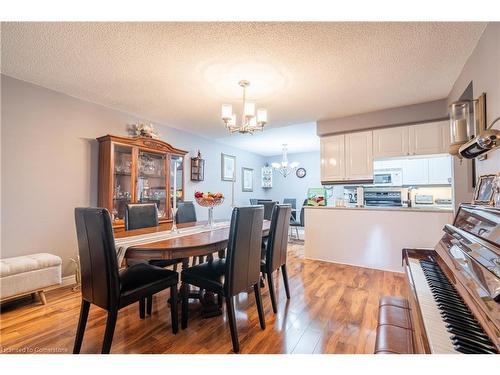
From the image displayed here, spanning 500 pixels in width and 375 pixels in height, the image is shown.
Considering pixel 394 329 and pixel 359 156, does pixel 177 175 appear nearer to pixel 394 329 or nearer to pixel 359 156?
pixel 359 156

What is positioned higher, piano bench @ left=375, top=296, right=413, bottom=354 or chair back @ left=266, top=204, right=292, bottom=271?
chair back @ left=266, top=204, right=292, bottom=271

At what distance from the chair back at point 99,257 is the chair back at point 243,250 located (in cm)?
69

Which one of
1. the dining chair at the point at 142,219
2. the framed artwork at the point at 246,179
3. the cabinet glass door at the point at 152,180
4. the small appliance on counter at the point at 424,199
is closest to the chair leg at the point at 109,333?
the dining chair at the point at 142,219

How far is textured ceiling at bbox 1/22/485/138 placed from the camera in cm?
172

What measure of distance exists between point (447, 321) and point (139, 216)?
8.48ft

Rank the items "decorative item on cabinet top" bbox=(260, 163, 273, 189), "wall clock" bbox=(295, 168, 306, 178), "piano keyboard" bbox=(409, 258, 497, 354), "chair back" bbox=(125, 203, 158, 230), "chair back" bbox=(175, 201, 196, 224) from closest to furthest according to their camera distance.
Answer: "piano keyboard" bbox=(409, 258, 497, 354) → "chair back" bbox=(125, 203, 158, 230) → "chair back" bbox=(175, 201, 196, 224) → "wall clock" bbox=(295, 168, 306, 178) → "decorative item on cabinet top" bbox=(260, 163, 273, 189)

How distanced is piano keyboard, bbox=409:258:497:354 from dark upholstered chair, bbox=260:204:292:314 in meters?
1.19

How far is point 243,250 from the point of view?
172 cm

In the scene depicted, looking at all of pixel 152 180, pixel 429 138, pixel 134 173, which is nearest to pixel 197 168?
pixel 152 180

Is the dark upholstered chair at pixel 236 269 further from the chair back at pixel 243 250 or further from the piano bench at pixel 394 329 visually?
the piano bench at pixel 394 329

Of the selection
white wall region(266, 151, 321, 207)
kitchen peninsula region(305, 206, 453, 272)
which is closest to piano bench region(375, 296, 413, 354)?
kitchen peninsula region(305, 206, 453, 272)

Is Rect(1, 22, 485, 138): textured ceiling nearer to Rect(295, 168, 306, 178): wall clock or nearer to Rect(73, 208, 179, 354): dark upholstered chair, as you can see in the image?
Rect(73, 208, 179, 354): dark upholstered chair
